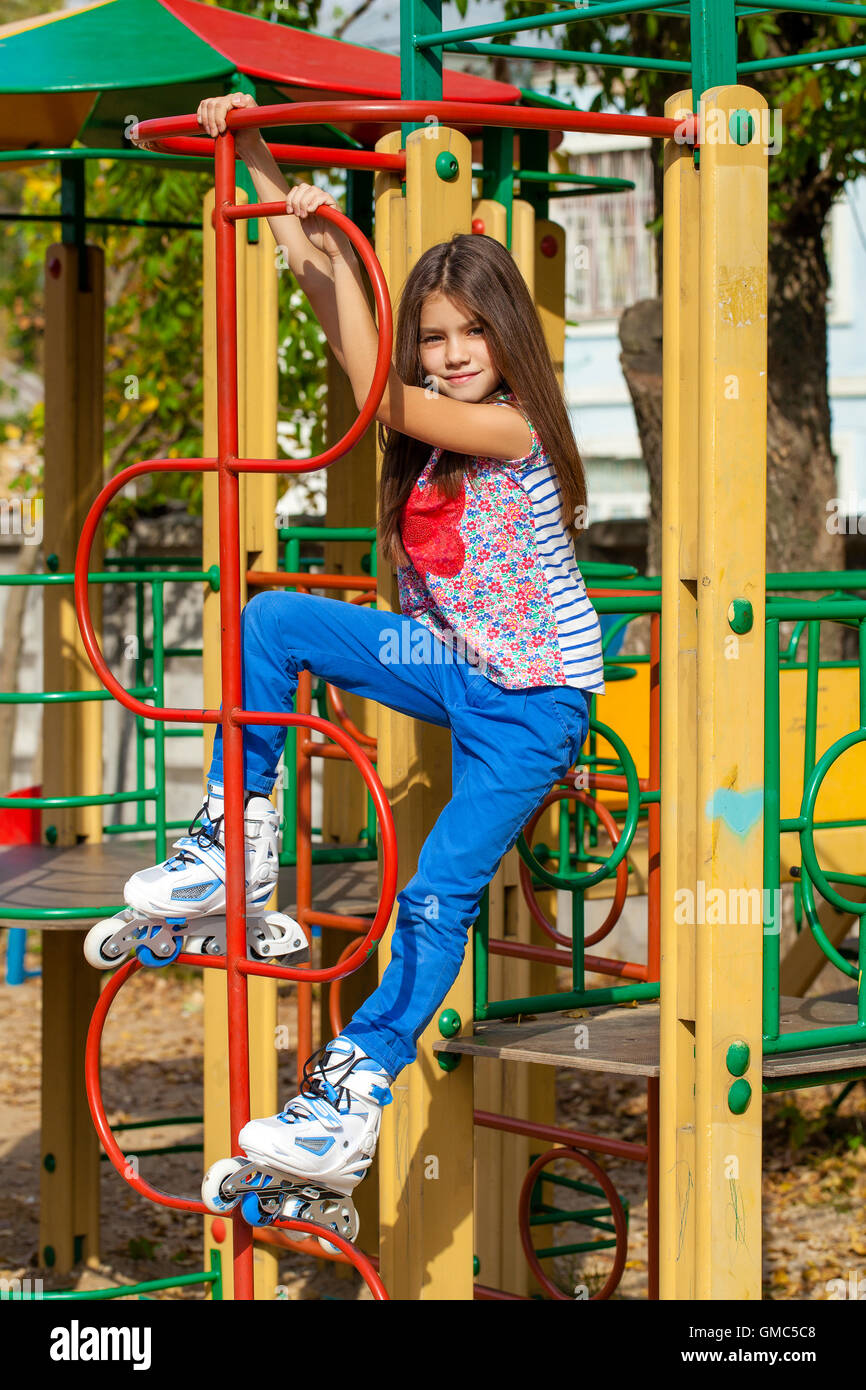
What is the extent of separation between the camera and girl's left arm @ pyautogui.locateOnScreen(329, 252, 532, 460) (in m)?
2.97

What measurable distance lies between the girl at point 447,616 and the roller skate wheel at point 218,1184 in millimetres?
156

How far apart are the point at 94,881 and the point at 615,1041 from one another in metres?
2.12

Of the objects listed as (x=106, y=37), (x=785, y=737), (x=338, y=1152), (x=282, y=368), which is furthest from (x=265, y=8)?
(x=338, y=1152)

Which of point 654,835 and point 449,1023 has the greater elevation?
point 654,835

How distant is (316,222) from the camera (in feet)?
10.0

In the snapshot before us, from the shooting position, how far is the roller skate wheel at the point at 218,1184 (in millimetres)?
2896

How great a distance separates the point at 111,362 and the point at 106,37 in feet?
19.3

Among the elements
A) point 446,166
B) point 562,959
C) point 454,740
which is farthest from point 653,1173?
point 446,166

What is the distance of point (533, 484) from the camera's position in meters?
3.23

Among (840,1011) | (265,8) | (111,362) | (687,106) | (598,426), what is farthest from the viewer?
(598,426)

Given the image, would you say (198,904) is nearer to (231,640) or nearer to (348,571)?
(231,640)

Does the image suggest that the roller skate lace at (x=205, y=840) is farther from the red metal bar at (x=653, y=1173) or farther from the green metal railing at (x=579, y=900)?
the red metal bar at (x=653, y=1173)

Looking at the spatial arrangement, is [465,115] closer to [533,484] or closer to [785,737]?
[533,484]

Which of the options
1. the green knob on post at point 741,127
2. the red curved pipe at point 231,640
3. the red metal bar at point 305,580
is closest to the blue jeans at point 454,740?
the red curved pipe at point 231,640
